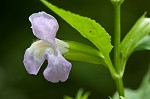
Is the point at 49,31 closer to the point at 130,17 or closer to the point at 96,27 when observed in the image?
the point at 96,27

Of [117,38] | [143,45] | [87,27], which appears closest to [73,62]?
[143,45]

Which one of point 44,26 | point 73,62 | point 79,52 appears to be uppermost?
point 44,26

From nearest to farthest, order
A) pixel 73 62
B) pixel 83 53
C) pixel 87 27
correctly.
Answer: pixel 87 27 < pixel 83 53 < pixel 73 62

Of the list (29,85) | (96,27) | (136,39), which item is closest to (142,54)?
(29,85)

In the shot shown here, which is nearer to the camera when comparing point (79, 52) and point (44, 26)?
point (44, 26)

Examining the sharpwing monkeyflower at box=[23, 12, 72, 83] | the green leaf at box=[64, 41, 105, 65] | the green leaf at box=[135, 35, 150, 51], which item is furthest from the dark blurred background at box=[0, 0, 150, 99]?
the sharpwing monkeyflower at box=[23, 12, 72, 83]

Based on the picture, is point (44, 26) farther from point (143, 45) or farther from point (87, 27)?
point (143, 45)

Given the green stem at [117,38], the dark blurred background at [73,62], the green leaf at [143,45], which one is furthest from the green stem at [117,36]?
the dark blurred background at [73,62]

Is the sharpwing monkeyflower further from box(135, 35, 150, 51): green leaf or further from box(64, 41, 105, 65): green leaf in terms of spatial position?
box(135, 35, 150, 51): green leaf
